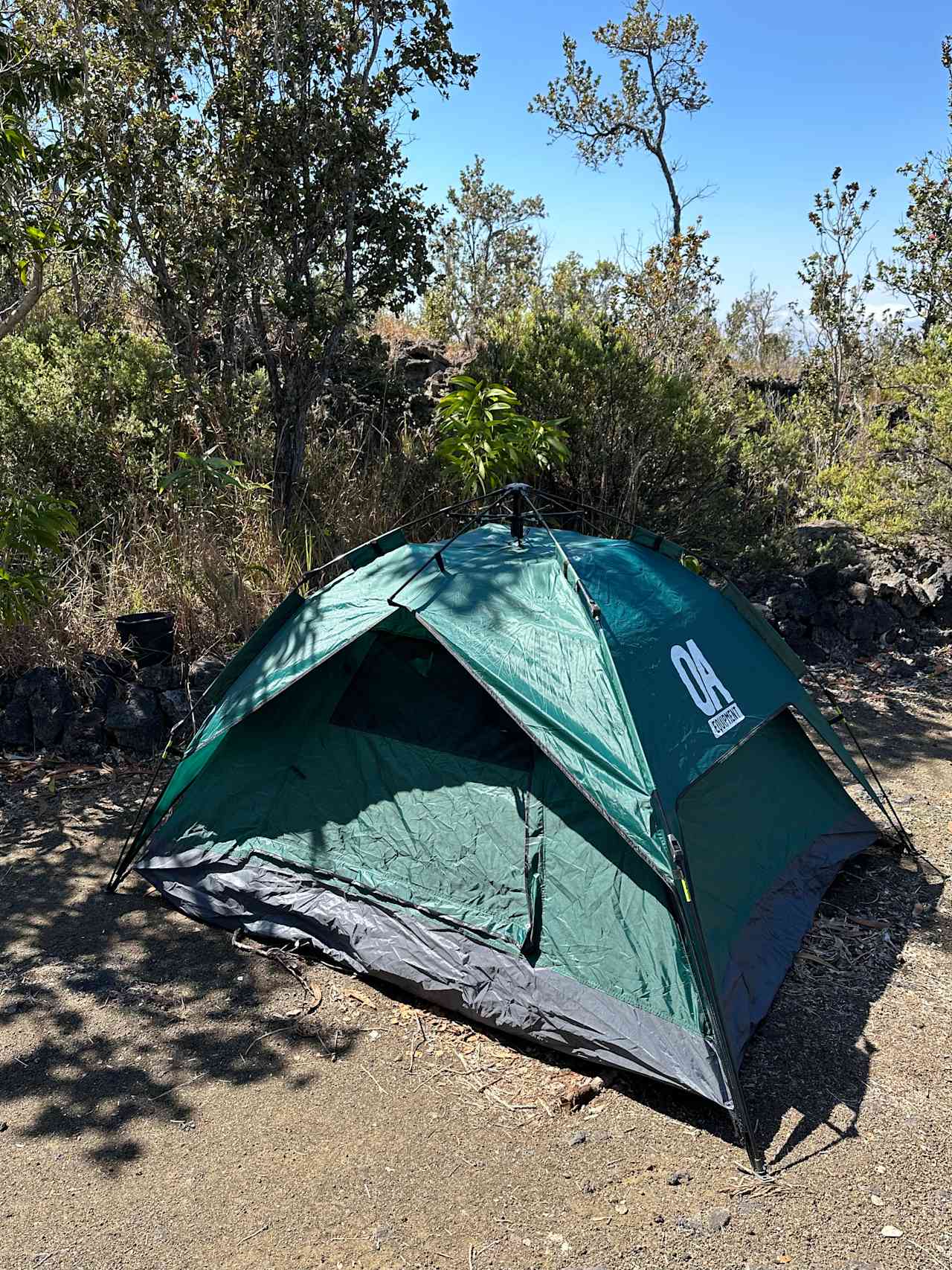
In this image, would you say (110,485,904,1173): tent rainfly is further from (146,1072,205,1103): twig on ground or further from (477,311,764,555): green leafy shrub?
(477,311,764,555): green leafy shrub

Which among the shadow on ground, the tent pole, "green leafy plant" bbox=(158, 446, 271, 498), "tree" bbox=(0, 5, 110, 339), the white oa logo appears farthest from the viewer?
"green leafy plant" bbox=(158, 446, 271, 498)

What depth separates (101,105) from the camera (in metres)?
6.95

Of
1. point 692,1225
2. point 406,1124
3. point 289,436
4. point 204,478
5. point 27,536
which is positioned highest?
point 289,436

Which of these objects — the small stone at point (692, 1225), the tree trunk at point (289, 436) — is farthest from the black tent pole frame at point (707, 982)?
the tree trunk at point (289, 436)

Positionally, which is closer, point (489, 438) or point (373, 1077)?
point (373, 1077)

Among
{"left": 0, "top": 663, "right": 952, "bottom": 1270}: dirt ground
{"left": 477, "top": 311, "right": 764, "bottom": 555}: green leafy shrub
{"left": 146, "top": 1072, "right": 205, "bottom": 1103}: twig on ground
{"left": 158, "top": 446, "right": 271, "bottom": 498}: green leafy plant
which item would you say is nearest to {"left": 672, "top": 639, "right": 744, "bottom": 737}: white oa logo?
{"left": 0, "top": 663, "right": 952, "bottom": 1270}: dirt ground

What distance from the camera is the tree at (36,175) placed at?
535cm

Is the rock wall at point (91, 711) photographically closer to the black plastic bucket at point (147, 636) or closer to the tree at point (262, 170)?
the black plastic bucket at point (147, 636)

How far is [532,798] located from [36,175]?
5.13 meters

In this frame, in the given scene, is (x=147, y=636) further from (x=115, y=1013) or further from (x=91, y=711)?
(x=115, y=1013)

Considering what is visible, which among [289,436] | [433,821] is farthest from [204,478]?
[433,821]

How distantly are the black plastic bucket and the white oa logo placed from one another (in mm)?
3213

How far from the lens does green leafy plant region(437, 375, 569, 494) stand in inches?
268

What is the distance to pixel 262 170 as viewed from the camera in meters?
7.22
